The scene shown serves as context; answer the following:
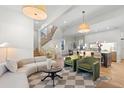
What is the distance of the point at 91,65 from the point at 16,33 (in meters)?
3.49

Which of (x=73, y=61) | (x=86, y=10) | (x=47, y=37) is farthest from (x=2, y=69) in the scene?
(x=47, y=37)

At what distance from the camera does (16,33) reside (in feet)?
16.0

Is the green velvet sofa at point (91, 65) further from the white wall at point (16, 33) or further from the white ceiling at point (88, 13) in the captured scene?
the white wall at point (16, 33)

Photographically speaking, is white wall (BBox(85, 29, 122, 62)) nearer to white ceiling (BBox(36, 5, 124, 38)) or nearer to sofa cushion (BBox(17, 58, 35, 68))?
white ceiling (BBox(36, 5, 124, 38))

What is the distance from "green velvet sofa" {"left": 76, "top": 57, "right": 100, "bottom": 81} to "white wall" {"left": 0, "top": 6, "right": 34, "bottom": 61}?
2.64 m

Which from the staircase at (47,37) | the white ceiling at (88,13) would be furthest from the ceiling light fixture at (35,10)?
the staircase at (47,37)

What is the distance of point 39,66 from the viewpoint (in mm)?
4562

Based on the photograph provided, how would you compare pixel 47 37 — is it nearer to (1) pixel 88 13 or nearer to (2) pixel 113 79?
(1) pixel 88 13

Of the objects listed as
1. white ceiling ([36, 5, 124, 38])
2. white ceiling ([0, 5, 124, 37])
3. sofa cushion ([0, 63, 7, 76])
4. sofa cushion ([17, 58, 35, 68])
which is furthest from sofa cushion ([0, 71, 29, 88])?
white ceiling ([36, 5, 124, 38])

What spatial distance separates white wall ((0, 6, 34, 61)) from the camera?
14.4 ft

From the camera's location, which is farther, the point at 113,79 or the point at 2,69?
the point at 113,79
